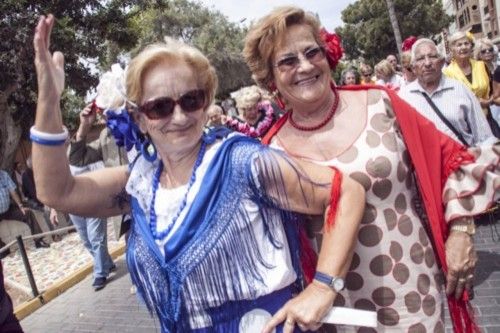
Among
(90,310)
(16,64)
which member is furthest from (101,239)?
(16,64)

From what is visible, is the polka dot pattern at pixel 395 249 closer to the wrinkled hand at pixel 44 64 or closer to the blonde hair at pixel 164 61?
the blonde hair at pixel 164 61

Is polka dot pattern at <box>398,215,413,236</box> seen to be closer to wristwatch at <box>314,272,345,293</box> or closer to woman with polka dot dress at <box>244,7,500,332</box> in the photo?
woman with polka dot dress at <box>244,7,500,332</box>

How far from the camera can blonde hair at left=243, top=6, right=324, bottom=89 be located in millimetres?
1837

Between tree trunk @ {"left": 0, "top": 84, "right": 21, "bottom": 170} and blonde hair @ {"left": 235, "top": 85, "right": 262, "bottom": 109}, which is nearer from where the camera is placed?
blonde hair @ {"left": 235, "top": 85, "right": 262, "bottom": 109}

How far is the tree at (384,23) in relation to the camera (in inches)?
1642

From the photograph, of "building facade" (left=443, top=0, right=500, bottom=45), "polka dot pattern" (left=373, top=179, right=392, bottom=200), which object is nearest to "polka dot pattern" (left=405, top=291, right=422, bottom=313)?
"polka dot pattern" (left=373, top=179, right=392, bottom=200)

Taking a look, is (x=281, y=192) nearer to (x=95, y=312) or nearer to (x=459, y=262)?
(x=459, y=262)

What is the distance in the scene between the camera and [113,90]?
1.75m

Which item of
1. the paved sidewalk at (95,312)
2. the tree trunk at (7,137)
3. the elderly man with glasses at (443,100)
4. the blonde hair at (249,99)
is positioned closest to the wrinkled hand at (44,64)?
the elderly man with glasses at (443,100)

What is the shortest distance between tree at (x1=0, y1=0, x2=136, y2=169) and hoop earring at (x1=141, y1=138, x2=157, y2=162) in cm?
995

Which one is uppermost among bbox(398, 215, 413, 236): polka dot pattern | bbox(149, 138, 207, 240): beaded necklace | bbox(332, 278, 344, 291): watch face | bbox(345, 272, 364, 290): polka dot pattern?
bbox(149, 138, 207, 240): beaded necklace

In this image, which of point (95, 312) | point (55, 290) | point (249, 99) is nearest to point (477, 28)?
point (249, 99)

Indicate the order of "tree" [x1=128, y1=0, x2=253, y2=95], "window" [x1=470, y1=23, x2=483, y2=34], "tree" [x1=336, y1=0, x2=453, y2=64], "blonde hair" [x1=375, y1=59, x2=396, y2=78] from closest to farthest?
"blonde hair" [x1=375, y1=59, x2=396, y2=78], "tree" [x1=128, y1=0, x2=253, y2=95], "tree" [x1=336, y1=0, x2=453, y2=64], "window" [x1=470, y1=23, x2=483, y2=34]

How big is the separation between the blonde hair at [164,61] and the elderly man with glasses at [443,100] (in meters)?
2.38
